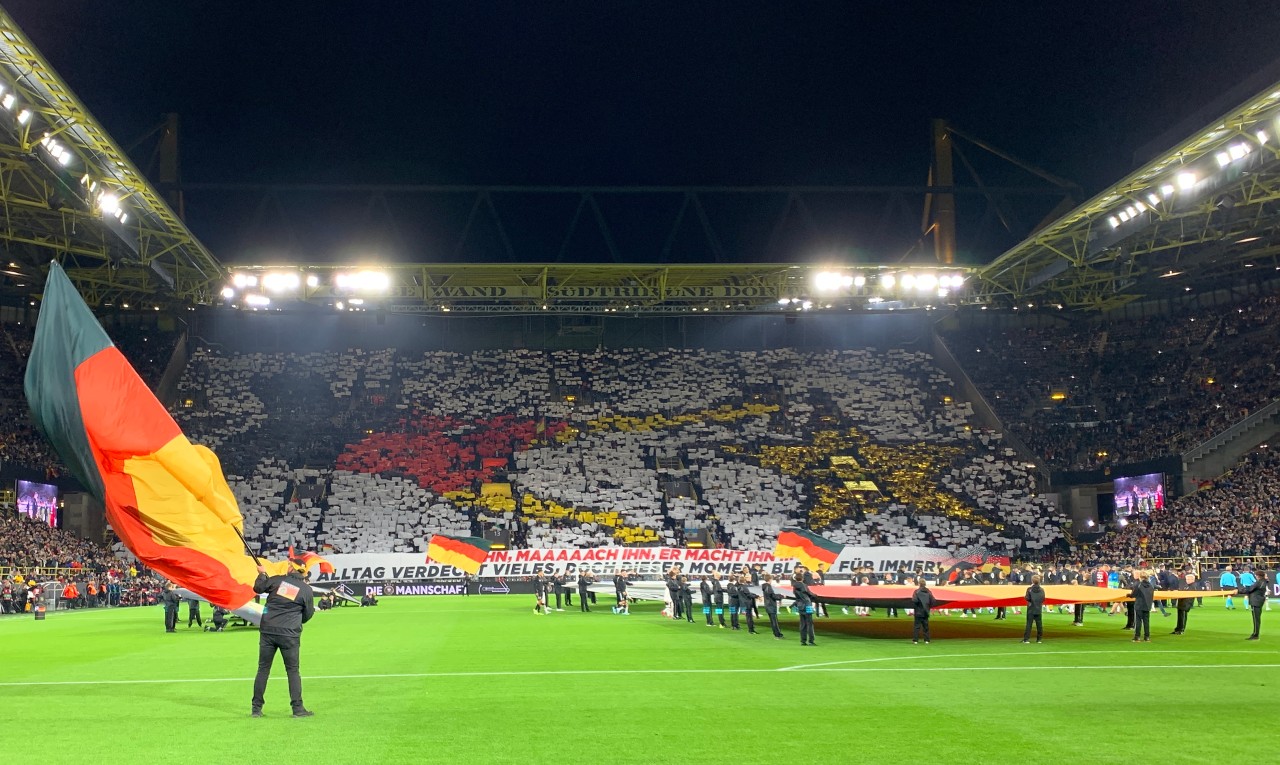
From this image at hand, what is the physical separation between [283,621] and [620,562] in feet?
122

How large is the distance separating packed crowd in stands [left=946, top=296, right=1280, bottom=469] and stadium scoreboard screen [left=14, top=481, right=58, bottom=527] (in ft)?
164

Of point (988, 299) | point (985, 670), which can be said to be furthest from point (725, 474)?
point (985, 670)

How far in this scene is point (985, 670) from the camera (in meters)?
17.6

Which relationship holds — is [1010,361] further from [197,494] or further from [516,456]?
[197,494]

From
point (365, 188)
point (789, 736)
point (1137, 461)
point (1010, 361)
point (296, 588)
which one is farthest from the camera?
point (1010, 361)

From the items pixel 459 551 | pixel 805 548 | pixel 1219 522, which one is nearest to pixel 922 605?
pixel 805 548

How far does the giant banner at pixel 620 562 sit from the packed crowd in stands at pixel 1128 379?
14.7 meters

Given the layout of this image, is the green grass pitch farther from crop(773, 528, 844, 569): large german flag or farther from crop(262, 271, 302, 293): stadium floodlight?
crop(262, 271, 302, 293): stadium floodlight

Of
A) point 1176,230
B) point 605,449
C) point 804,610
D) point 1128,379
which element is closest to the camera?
point 804,610

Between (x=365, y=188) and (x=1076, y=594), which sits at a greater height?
(x=365, y=188)

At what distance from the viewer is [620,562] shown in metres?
49.3

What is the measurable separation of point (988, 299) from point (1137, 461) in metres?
12.4

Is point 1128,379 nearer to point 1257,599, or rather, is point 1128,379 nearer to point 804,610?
point 1257,599

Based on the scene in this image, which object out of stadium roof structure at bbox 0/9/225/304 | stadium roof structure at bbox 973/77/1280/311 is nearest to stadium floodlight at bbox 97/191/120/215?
stadium roof structure at bbox 0/9/225/304
